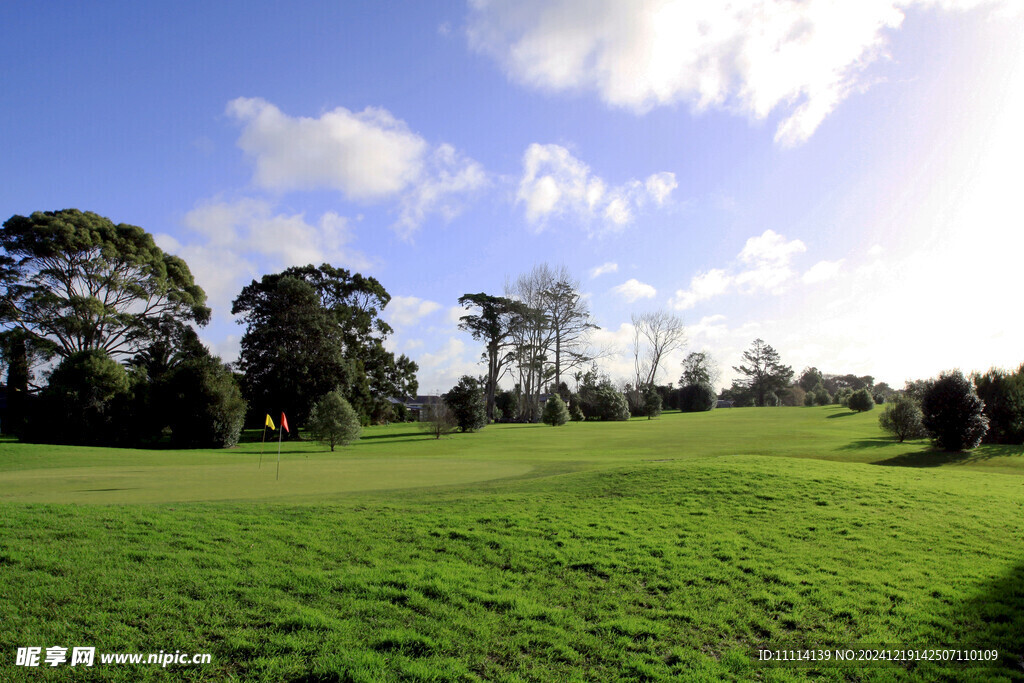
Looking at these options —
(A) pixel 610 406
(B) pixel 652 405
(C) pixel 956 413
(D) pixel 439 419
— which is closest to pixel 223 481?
(D) pixel 439 419

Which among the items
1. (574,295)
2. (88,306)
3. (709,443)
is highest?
(574,295)

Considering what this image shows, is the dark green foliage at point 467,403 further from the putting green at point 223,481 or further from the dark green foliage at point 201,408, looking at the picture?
the putting green at point 223,481

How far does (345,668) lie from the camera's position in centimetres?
499

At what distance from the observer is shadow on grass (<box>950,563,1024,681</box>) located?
5.58m

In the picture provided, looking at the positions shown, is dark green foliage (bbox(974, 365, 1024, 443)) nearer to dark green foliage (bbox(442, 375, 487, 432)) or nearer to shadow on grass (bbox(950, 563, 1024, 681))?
shadow on grass (bbox(950, 563, 1024, 681))

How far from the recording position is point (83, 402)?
1484 inches

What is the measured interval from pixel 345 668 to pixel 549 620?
2.30 metres

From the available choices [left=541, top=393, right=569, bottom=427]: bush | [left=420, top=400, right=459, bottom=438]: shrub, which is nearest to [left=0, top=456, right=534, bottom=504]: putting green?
[left=420, top=400, right=459, bottom=438]: shrub

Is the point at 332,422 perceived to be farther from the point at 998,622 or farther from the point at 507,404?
the point at 507,404

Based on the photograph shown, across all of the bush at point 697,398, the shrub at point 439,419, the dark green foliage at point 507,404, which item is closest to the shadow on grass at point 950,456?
the shrub at point 439,419

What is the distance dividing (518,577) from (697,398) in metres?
76.7

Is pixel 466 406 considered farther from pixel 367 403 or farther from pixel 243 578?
pixel 243 578

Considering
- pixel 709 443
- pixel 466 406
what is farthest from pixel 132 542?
pixel 466 406

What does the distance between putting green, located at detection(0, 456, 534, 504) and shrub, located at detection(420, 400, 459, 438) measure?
20567mm
